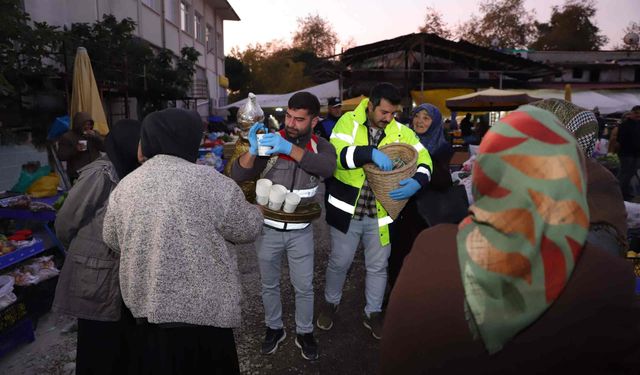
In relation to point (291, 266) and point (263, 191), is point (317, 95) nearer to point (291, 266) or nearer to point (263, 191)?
point (291, 266)

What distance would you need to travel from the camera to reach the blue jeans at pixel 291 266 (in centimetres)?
313

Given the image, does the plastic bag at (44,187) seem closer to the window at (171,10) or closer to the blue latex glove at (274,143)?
the blue latex glove at (274,143)

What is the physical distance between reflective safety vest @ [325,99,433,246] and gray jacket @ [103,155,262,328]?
145 centimetres

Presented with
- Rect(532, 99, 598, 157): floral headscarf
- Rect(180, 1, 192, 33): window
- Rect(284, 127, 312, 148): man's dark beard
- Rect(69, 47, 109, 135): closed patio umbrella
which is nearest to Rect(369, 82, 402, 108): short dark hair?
Rect(284, 127, 312, 148): man's dark beard

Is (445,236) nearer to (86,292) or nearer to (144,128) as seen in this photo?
(144,128)

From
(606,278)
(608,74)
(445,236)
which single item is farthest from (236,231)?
(608,74)

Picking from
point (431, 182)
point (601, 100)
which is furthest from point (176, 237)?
point (601, 100)

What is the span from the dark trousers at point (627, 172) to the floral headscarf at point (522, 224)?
31.6ft

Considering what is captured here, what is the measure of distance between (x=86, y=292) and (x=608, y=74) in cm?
2931

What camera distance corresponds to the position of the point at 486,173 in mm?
1065

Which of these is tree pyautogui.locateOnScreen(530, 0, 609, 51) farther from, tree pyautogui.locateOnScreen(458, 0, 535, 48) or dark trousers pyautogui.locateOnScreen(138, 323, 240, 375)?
dark trousers pyautogui.locateOnScreen(138, 323, 240, 375)

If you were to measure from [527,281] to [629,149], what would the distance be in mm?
9764

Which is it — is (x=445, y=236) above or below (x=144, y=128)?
below

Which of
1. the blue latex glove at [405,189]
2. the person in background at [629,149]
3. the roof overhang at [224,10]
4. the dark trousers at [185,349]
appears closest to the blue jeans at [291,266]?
the blue latex glove at [405,189]
